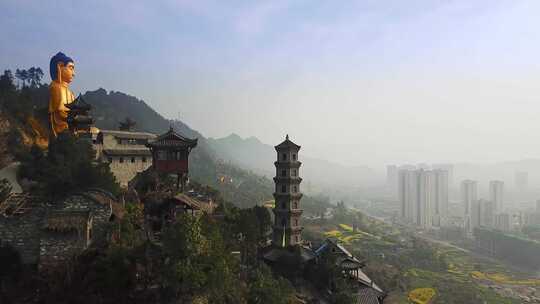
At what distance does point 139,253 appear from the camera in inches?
463

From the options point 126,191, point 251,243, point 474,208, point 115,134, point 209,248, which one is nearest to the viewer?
point 209,248

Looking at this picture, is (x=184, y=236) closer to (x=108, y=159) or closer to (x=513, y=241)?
(x=108, y=159)

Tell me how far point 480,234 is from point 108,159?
65.9m

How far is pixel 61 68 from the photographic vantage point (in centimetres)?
2388

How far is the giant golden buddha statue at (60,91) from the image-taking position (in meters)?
22.9

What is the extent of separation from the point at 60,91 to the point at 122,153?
18.3 feet

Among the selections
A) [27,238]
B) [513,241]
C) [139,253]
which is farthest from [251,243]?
[513,241]

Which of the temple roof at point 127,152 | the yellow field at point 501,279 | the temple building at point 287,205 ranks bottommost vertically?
the yellow field at point 501,279

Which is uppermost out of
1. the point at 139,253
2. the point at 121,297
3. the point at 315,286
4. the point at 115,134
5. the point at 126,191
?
the point at 115,134

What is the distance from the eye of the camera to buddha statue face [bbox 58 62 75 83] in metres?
23.8

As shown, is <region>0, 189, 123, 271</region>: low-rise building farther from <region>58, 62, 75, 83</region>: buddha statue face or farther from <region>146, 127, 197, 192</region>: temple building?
<region>58, 62, 75, 83</region>: buddha statue face

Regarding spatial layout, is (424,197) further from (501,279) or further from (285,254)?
(285,254)

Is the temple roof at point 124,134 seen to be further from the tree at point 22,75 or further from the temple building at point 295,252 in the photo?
the tree at point 22,75

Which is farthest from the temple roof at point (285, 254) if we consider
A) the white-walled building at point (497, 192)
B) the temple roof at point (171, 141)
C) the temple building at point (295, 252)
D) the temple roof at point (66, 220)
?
the white-walled building at point (497, 192)
